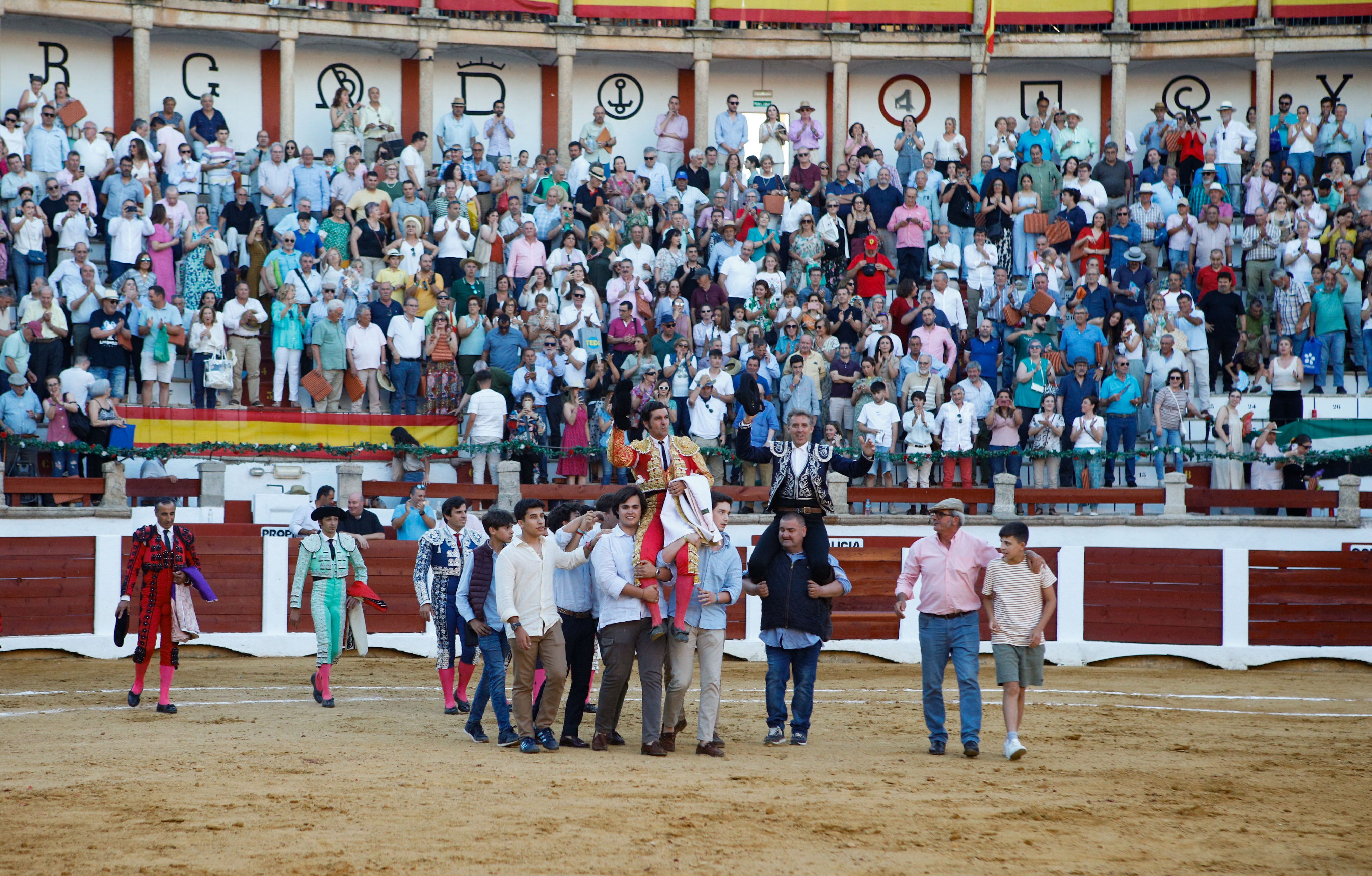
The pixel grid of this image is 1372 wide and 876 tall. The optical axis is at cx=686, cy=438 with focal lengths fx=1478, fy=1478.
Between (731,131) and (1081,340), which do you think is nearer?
(1081,340)

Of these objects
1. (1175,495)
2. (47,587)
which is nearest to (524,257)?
(47,587)

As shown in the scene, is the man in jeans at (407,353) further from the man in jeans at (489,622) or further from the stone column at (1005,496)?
the man in jeans at (489,622)

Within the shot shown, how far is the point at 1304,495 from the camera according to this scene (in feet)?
51.2

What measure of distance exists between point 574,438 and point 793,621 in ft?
23.6

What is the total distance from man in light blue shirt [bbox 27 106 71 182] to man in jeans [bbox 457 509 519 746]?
10.9 meters

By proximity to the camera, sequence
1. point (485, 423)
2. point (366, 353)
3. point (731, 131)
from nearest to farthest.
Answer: point (485, 423) → point (366, 353) → point (731, 131)

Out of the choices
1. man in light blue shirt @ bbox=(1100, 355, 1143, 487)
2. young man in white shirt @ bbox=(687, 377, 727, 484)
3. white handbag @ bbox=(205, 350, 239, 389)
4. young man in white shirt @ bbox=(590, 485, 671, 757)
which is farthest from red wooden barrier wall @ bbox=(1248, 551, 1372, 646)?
white handbag @ bbox=(205, 350, 239, 389)

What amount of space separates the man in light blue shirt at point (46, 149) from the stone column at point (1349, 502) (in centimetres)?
1491

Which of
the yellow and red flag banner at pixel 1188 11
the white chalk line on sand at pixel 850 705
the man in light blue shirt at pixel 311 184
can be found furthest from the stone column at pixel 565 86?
the white chalk line on sand at pixel 850 705

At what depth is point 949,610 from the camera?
8.99m

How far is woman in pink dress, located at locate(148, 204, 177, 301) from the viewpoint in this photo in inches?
659

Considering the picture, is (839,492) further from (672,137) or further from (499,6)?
(499,6)

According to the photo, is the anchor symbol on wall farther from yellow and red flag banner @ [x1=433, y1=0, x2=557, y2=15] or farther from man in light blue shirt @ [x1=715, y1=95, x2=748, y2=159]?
man in light blue shirt @ [x1=715, y1=95, x2=748, y2=159]

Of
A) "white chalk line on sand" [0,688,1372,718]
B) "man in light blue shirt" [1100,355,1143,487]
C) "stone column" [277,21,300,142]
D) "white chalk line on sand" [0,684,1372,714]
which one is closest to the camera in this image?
"white chalk line on sand" [0,688,1372,718]
